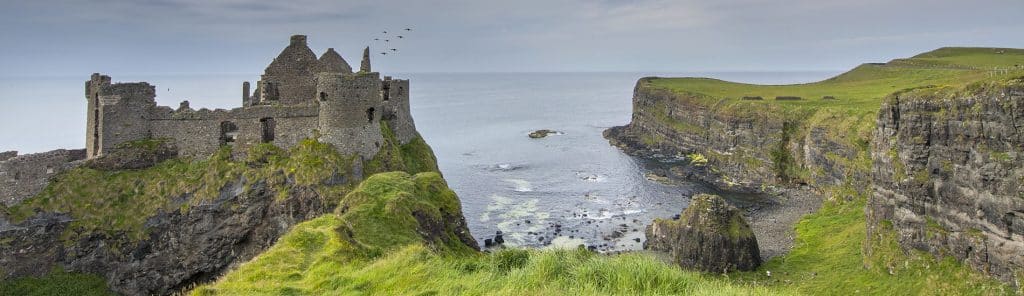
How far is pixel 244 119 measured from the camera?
41.8m

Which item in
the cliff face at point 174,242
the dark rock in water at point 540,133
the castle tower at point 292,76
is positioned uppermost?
the castle tower at point 292,76

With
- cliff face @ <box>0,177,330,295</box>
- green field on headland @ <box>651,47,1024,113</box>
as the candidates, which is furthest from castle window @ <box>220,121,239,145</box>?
green field on headland @ <box>651,47,1024,113</box>

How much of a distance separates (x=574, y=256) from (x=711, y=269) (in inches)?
1429

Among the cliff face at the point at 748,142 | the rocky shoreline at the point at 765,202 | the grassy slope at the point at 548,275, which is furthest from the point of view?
the cliff face at the point at 748,142

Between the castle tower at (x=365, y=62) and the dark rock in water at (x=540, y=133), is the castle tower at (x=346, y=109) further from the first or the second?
the dark rock in water at (x=540, y=133)

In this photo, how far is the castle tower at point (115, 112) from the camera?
40125 millimetres

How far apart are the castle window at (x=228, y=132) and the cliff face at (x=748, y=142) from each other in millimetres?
62198

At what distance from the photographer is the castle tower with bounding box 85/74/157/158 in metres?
40.1

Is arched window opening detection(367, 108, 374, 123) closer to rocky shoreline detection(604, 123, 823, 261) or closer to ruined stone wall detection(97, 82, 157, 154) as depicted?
ruined stone wall detection(97, 82, 157, 154)

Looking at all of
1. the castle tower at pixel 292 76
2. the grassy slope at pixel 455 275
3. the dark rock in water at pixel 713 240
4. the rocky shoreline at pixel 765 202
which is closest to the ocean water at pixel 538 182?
the rocky shoreline at pixel 765 202

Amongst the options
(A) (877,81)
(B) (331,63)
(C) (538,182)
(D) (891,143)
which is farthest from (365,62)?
(A) (877,81)

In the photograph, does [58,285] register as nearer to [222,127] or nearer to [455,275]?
[222,127]

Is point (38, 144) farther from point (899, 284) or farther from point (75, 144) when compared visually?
point (899, 284)

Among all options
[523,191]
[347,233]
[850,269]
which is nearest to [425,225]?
[347,233]
